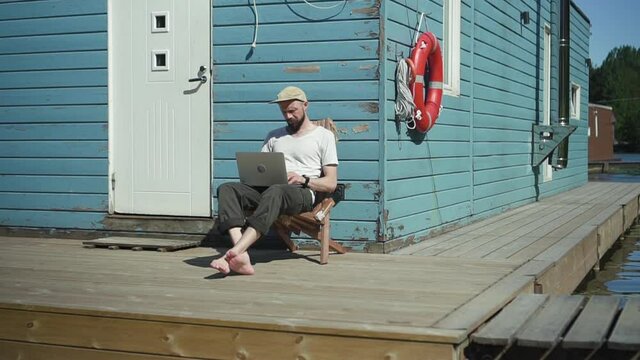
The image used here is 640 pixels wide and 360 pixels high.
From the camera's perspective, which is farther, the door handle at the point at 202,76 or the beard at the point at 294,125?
the door handle at the point at 202,76

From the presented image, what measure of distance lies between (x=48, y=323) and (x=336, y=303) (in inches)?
50.1

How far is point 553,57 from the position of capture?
472 inches

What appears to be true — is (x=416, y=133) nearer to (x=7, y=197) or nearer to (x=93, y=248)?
(x=93, y=248)

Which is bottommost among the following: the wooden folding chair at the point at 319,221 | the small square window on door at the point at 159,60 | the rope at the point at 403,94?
the wooden folding chair at the point at 319,221

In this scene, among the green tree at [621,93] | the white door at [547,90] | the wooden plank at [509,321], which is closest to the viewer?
the wooden plank at [509,321]

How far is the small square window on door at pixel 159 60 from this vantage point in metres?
6.23

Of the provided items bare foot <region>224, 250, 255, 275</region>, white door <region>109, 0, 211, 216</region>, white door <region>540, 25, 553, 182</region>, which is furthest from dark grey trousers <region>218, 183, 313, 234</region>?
white door <region>540, 25, 553, 182</region>

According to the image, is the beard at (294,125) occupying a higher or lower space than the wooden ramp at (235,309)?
higher

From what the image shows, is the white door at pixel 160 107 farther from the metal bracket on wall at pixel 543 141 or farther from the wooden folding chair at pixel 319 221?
the metal bracket on wall at pixel 543 141

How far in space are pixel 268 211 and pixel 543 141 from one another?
270 inches

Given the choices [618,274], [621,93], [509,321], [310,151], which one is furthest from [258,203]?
[621,93]

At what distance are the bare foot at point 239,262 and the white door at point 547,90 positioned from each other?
24.9 feet

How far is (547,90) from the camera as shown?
39.0 feet

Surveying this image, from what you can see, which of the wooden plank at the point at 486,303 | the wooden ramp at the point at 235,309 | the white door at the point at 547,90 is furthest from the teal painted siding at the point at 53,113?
the white door at the point at 547,90
